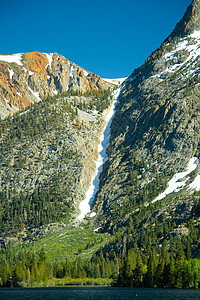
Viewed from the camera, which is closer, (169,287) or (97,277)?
(169,287)

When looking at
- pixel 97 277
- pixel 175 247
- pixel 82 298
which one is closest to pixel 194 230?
pixel 175 247

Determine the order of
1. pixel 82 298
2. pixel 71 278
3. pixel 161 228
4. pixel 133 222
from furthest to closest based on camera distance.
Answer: pixel 133 222 → pixel 161 228 → pixel 71 278 → pixel 82 298

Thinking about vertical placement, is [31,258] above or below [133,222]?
below

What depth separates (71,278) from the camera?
147 m

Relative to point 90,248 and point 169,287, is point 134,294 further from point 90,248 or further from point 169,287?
point 90,248

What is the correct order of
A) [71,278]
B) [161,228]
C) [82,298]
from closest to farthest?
[82,298] → [71,278] → [161,228]

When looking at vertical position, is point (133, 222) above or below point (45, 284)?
above

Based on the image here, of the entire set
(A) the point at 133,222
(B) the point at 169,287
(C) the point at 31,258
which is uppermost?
(A) the point at 133,222

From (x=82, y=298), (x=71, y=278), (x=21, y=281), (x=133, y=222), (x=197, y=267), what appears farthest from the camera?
(x=133, y=222)

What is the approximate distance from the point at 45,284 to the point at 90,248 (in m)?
61.0

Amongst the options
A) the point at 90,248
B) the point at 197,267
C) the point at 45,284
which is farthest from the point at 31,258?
the point at 197,267

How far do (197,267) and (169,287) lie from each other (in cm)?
1179

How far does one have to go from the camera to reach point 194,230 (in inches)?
6068

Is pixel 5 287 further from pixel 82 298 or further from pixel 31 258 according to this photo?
pixel 82 298
